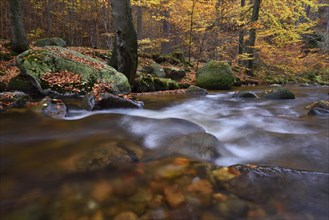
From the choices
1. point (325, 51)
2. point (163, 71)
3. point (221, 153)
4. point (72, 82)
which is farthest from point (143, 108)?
point (325, 51)

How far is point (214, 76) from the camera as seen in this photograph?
1234 cm

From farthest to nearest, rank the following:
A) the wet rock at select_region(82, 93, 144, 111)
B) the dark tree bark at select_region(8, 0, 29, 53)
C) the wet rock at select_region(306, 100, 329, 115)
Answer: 1. the dark tree bark at select_region(8, 0, 29, 53)
2. the wet rock at select_region(306, 100, 329, 115)
3. the wet rock at select_region(82, 93, 144, 111)

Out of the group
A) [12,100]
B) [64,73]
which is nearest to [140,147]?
[12,100]

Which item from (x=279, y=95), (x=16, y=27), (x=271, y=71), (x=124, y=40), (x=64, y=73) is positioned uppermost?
(x=16, y=27)

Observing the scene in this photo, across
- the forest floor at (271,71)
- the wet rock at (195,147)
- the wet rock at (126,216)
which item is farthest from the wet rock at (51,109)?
the forest floor at (271,71)

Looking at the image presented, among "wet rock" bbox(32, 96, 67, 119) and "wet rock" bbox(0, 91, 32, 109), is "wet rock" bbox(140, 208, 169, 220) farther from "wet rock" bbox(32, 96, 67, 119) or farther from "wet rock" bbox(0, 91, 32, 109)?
"wet rock" bbox(0, 91, 32, 109)

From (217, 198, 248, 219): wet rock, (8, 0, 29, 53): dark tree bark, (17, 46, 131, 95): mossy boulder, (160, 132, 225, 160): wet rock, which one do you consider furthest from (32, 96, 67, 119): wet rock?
(8, 0, 29, 53): dark tree bark

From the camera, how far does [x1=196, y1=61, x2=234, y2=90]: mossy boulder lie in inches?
484

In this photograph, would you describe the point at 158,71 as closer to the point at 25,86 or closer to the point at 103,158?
the point at 25,86

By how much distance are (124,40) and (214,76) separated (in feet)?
16.7

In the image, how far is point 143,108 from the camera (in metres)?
7.08

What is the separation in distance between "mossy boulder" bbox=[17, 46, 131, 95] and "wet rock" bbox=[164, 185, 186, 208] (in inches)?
231

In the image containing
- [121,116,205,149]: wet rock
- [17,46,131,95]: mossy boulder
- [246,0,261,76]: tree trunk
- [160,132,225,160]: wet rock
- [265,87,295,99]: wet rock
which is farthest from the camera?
[246,0,261,76]: tree trunk

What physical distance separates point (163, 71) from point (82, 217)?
35.8 feet
